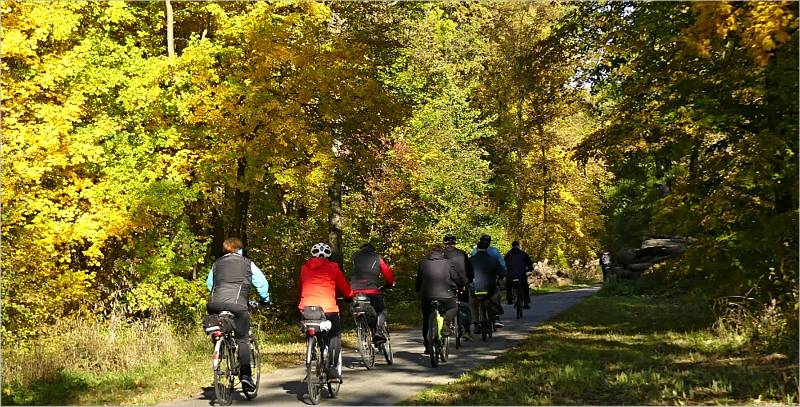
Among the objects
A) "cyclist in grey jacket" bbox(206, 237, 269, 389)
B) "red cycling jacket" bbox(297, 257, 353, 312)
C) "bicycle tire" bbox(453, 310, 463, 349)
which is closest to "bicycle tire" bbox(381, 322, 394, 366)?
"bicycle tire" bbox(453, 310, 463, 349)

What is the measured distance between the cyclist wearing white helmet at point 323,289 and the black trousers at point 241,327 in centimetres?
81

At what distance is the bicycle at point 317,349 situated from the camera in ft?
33.4

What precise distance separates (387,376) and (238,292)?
3209mm

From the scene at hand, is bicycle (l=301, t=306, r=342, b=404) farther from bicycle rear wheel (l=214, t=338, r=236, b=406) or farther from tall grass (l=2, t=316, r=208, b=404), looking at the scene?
tall grass (l=2, t=316, r=208, b=404)

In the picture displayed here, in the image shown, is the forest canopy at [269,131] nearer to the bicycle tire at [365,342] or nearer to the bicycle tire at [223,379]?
the bicycle tire at [365,342]

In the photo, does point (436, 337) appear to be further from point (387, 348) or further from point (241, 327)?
point (241, 327)

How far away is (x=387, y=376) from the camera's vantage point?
12.3 m

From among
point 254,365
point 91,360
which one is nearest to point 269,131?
point 91,360

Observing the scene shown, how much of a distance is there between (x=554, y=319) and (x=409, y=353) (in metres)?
6.85

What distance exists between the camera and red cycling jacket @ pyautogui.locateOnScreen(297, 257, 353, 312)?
35.2 ft

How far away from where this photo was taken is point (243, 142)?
1895 cm

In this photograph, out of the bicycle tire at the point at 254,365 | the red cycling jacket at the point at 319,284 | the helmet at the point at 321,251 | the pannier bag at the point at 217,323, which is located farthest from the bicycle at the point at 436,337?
the pannier bag at the point at 217,323

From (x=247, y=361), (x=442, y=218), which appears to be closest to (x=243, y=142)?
(x=247, y=361)

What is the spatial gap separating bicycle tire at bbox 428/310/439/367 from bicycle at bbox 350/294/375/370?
98 centimetres
